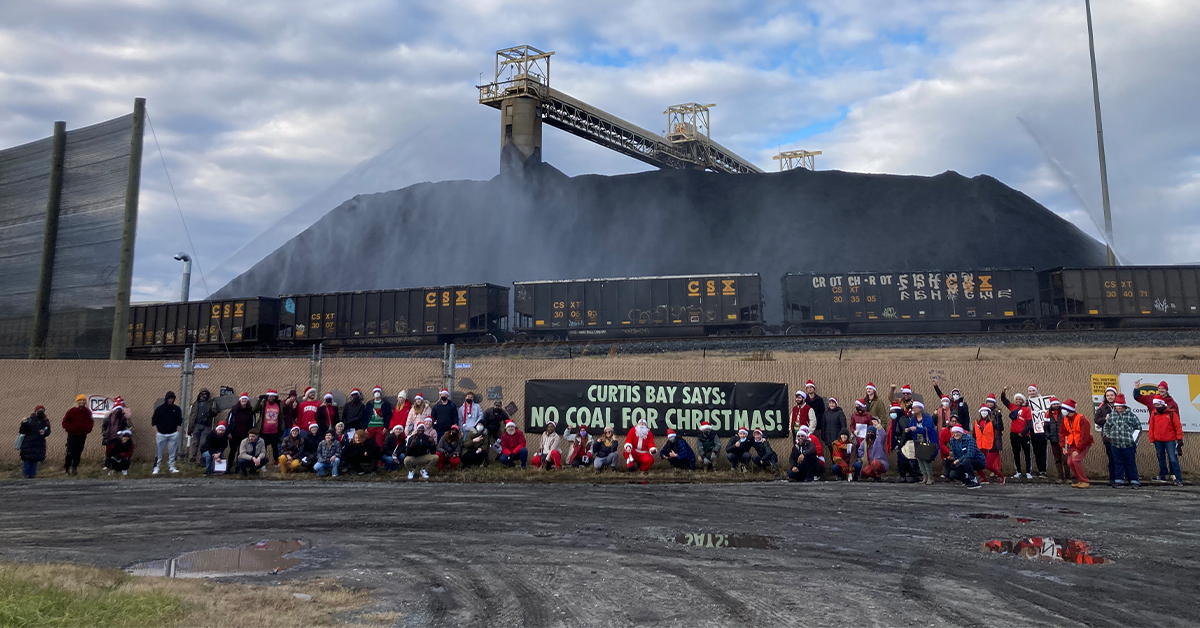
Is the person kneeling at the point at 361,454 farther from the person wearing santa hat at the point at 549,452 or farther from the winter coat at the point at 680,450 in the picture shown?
the winter coat at the point at 680,450

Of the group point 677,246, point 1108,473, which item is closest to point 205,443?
point 1108,473

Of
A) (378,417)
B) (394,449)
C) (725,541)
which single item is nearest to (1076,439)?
(725,541)

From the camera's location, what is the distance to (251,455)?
13.1 metres

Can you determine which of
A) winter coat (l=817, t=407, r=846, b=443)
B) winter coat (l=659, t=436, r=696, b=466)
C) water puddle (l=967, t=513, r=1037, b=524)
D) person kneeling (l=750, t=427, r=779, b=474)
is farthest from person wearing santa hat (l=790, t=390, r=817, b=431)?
water puddle (l=967, t=513, r=1037, b=524)

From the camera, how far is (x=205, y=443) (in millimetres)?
13734

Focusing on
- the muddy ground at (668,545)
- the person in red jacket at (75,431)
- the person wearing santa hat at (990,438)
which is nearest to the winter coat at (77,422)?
the person in red jacket at (75,431)

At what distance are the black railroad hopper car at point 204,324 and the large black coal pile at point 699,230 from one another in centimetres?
3045

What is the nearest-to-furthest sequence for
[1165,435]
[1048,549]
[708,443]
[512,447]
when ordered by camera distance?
[1048,549]
[1165,435]
[708,443]
[512,447]

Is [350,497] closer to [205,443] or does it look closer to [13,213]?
[205,443]

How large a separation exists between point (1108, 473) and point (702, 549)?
10.3 metres

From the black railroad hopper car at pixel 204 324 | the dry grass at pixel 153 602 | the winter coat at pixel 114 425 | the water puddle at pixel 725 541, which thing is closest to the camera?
the dry grass at pixel 153 602

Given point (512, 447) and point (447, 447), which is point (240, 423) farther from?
point (512, 447)

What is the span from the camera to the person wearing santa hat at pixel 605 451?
12922 millimetres

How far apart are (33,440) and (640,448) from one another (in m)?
11.9
